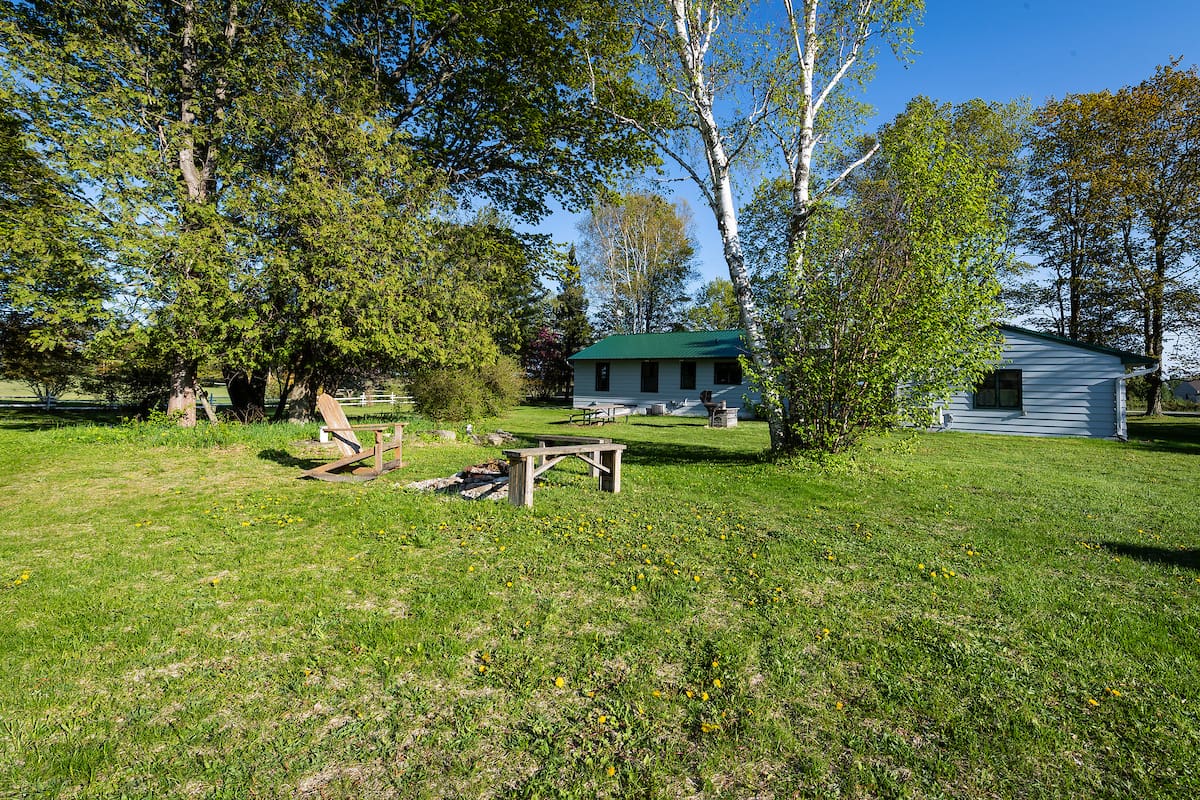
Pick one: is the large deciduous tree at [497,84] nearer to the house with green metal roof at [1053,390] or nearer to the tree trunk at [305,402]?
the tree trunk at [305,402]

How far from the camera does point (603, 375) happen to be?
85.2 ft

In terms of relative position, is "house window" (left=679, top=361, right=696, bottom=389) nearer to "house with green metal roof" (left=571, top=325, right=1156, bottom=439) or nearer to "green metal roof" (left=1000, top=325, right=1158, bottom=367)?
"house with green metal roof" (left=571, top=325, right=1156, bottom=439)

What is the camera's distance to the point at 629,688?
102 inches

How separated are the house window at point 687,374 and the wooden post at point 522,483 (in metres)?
18.0

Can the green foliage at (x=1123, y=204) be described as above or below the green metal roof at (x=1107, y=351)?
above

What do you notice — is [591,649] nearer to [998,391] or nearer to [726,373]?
[998,391]

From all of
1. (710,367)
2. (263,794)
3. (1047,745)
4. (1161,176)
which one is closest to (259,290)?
(263,794)

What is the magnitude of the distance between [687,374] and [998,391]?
1133 cm

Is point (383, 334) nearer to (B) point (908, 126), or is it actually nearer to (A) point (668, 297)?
(B) point (908, 126)

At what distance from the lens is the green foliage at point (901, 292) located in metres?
7.57

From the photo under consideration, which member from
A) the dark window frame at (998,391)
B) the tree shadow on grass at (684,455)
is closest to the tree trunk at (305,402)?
the tree shadow on grass at (684,455)

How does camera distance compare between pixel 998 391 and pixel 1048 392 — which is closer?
pixel 1048 392

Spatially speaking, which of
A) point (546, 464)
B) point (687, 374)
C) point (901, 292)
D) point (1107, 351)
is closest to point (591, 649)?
point (546, 464)

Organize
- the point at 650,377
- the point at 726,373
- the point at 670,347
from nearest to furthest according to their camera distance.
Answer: the point at 726,373, the point at 670,347, the point at 650,377
